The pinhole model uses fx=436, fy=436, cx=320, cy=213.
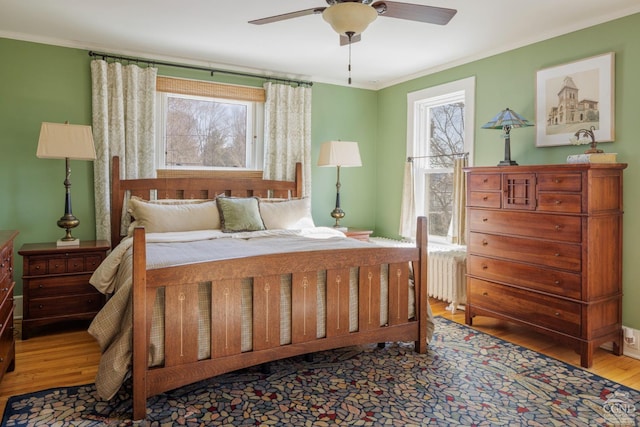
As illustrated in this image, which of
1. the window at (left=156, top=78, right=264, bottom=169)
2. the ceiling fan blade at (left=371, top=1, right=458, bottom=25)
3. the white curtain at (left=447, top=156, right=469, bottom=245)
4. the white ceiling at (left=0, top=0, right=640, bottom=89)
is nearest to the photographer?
the ceiling fan blade at (left=371, top=1, right=458, bottom=25)


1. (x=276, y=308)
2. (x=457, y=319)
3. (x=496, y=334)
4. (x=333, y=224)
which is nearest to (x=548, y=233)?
(x=496, y=334)

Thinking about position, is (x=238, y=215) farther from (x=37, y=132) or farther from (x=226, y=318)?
(x=37, y=132)

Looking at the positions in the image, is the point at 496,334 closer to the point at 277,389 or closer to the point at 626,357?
the point at 626,357

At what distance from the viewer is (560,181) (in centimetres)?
300

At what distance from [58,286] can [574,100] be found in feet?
14.1

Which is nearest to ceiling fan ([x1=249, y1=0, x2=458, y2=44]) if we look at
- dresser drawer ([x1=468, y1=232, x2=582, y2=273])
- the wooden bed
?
the wooden bed

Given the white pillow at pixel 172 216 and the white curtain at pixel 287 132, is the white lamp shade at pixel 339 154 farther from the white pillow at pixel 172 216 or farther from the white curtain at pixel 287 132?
the white pillow at pixel 172 216

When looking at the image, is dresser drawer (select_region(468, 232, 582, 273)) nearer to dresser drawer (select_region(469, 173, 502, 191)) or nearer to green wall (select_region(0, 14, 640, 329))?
dresser drawer (select_region(469, 173, 502, 191))

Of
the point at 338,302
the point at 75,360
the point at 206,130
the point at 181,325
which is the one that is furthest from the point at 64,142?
the point at 338,302

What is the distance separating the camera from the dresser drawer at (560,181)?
2893 mm

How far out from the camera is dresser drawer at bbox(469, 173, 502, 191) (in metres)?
3.41

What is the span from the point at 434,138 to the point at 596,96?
1789 mm

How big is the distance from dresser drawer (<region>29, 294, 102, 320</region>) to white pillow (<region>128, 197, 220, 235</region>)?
63 cm

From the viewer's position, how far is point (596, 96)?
323cm
